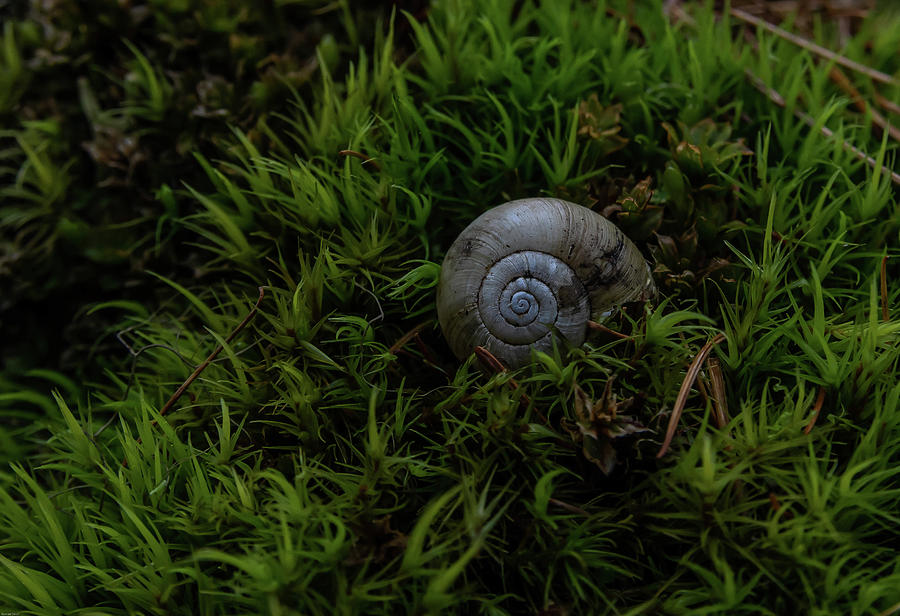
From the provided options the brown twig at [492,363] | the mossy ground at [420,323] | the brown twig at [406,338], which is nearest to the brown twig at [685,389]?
the mossy ground at [420,323]

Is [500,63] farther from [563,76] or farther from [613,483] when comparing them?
[613,483]

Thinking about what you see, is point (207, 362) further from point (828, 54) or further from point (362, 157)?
point (828, 54)

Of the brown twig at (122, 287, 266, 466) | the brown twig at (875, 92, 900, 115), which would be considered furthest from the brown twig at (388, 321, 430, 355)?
the brown twig at (875, 92, 900, 115)

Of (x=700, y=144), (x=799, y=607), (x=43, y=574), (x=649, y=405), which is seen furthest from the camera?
(x=700, y=144)

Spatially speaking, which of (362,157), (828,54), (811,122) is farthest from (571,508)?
(828,54)

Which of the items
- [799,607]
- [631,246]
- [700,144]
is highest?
[700,144]

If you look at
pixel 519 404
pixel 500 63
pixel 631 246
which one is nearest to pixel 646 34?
pixel 500 63

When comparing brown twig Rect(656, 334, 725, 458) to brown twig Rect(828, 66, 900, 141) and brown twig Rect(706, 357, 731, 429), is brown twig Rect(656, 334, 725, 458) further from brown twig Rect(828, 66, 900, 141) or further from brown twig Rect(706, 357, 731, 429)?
brown twig Rect(828, 66, 900, 141)
